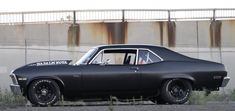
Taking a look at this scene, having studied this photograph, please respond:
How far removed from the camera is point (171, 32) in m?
22.6

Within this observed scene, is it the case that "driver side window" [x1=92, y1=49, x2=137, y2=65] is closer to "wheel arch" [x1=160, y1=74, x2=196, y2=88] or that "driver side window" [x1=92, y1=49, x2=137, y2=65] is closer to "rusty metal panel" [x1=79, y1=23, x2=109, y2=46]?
"wheel arch" [x1=160, y1=74, x2=196, y2=88]

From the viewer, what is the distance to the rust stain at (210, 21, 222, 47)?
891 inches

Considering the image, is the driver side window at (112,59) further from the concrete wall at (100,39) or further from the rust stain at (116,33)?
the concrete wall at (100,39)

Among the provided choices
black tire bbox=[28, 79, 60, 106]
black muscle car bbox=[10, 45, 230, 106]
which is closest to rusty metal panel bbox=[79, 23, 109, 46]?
black muscle car bbox=[10, 45, 230, 106]

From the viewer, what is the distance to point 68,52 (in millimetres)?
22344

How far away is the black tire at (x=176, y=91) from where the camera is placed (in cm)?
1216

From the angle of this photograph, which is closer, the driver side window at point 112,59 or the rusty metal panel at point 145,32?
the driver side window at point 112,59

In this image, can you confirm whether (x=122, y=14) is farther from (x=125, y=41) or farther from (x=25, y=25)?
(x=25, y=25)

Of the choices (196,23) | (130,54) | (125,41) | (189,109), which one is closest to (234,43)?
(196,23)

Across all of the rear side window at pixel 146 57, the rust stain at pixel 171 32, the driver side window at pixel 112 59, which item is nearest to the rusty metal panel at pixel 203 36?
the rust stain at pixel 171 32

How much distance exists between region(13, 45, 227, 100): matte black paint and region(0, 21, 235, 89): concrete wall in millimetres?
9834

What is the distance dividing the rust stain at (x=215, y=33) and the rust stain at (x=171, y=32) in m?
1.46

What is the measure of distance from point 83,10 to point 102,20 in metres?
0.97

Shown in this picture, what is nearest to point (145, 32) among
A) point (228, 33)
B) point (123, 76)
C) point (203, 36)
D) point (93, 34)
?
point (93, 34)
